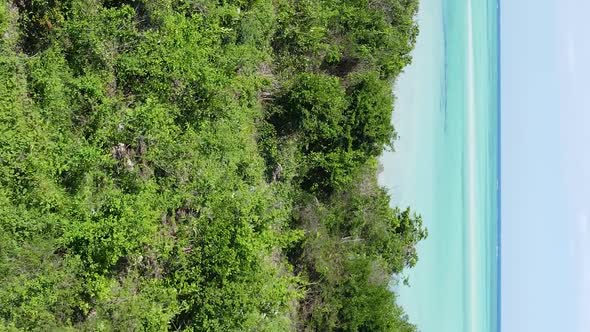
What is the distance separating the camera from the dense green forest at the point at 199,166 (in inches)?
306

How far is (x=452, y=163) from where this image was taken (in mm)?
12211

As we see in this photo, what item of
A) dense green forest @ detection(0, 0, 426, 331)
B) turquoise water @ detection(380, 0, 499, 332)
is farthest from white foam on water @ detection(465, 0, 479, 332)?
dense green forest @ detection(0, 0, 426, 331)

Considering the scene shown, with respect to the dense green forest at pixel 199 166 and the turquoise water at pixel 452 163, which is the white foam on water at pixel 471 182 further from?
the dense green forest at pixel 199 166

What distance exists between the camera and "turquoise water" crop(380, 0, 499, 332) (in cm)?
1178

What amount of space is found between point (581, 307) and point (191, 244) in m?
8.39

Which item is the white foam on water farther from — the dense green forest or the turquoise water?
the dense green forest

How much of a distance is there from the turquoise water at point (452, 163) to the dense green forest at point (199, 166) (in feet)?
4.25

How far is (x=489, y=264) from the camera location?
12242 mm

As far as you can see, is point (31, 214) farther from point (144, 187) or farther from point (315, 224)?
point (315, 224)

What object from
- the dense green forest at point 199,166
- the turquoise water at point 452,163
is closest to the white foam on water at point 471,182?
the turquoise water at point 452,163

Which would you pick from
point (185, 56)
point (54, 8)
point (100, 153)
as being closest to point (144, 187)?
point (100, 153)

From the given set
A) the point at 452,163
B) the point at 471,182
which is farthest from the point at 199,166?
A: the point at 471,182

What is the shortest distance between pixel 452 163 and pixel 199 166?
6087mm

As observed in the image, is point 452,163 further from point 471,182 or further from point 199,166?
point 199,166
